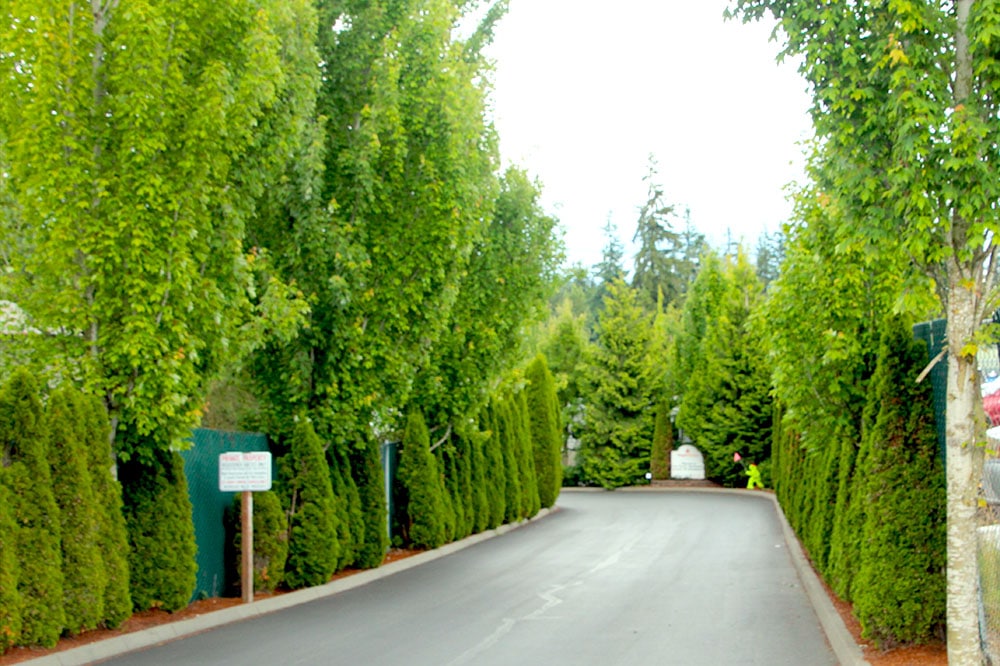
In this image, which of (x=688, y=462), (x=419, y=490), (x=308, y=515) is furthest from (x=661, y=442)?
(x=308, y=515)

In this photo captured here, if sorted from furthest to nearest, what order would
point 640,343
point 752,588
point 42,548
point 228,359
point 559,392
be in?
point 559,392
point 640,343
point 752,588
point 228,359
point 42,548

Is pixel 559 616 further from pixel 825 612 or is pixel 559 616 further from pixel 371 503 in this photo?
pixel 371 503

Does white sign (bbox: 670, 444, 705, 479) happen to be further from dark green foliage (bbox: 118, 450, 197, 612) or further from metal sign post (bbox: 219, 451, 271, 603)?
dark green foliage (bbox: 118, 450, 197, 612)

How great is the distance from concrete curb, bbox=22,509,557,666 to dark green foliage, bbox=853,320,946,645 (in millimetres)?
7610

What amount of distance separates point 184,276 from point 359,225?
6633mm

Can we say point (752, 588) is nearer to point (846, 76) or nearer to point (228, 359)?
point (228, 359)

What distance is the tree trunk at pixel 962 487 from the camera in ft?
25.9

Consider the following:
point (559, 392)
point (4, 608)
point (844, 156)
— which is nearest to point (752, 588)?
point (844, 156)

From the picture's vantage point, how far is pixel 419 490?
2312 centimetres

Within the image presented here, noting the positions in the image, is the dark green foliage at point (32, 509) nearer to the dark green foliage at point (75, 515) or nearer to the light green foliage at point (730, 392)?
the dark green foliage at point (75, 515)

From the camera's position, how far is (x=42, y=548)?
10492 mm

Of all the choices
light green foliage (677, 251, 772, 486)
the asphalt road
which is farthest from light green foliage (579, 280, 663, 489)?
the asphalt road

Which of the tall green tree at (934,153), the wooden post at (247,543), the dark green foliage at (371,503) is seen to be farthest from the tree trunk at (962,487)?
the dark green foliage at (371,503)

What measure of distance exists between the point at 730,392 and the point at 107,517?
122 feet
